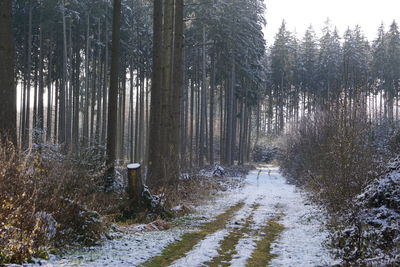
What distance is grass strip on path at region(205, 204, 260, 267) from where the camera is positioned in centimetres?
657

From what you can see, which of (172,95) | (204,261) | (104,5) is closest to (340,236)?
(204,261)

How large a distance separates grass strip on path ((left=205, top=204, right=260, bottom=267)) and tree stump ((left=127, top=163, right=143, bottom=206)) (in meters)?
2.57

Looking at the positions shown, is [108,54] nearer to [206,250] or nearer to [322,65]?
[206,250]

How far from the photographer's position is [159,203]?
10977mm

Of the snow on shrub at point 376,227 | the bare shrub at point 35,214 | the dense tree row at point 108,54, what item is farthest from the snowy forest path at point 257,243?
the dense tree row at point 108,54

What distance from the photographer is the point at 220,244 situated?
7969mm

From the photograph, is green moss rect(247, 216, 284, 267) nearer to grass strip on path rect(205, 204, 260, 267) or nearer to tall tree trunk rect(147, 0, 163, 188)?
grass strip on path rect(205, 204, 260, 267)

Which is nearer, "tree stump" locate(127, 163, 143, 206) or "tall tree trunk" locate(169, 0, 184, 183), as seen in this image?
"tree stump" locate(127, 163, 143, 206)

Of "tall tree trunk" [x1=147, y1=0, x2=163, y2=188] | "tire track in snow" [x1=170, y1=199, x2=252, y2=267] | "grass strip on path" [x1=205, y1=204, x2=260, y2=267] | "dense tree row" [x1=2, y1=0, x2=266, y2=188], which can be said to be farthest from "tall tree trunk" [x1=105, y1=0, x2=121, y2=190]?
"dense tree row" [x1=2, y1=0, x2=266, y2=188]

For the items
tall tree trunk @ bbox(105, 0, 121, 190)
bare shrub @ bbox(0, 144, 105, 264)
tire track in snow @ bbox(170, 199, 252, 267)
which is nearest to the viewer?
bare shrub @ bbox(0, 144, 105, 264)

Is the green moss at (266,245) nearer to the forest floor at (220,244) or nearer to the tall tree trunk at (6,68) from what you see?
the forest floor at (220,244)

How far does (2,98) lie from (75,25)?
88.0 ft

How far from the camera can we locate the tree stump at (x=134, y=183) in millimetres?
10281

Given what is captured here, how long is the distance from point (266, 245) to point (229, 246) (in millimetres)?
833
